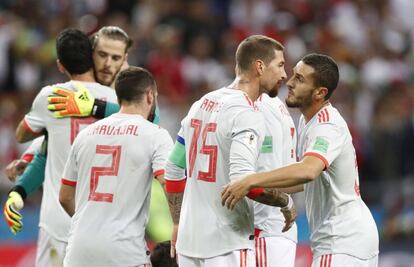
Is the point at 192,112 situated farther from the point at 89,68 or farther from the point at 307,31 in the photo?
the point at 307,31

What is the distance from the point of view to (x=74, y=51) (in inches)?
343

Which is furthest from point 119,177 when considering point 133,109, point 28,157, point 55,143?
point 28,157

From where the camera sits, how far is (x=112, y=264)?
7727 mm

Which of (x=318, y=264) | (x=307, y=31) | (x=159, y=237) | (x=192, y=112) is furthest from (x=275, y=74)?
(x=307, y=31)

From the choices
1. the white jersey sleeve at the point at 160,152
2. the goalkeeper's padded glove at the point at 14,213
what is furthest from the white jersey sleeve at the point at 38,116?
the white jersey sleeve at the point at 160,152

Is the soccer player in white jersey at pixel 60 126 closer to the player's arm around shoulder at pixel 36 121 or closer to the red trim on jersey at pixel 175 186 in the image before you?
the player's arm around shoulder at pixel 36 121

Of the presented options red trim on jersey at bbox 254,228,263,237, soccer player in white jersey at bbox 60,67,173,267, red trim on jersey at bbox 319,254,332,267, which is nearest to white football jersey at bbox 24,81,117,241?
soccer player in white jersey at bbox 60,67,173,267

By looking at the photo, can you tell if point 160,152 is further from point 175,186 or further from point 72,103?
point 72,103

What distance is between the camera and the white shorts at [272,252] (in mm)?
8164

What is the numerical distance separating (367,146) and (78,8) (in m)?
5.90

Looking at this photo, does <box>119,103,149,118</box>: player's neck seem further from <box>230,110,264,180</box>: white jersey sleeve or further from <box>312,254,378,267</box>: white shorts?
<box>312,254,378,267</box>: white shorts

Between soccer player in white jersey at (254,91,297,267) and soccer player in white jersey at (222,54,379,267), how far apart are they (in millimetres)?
494

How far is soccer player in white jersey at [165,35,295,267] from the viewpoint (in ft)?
23.8

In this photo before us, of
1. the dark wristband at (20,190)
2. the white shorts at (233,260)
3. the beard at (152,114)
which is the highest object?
the beard at (152,114)
